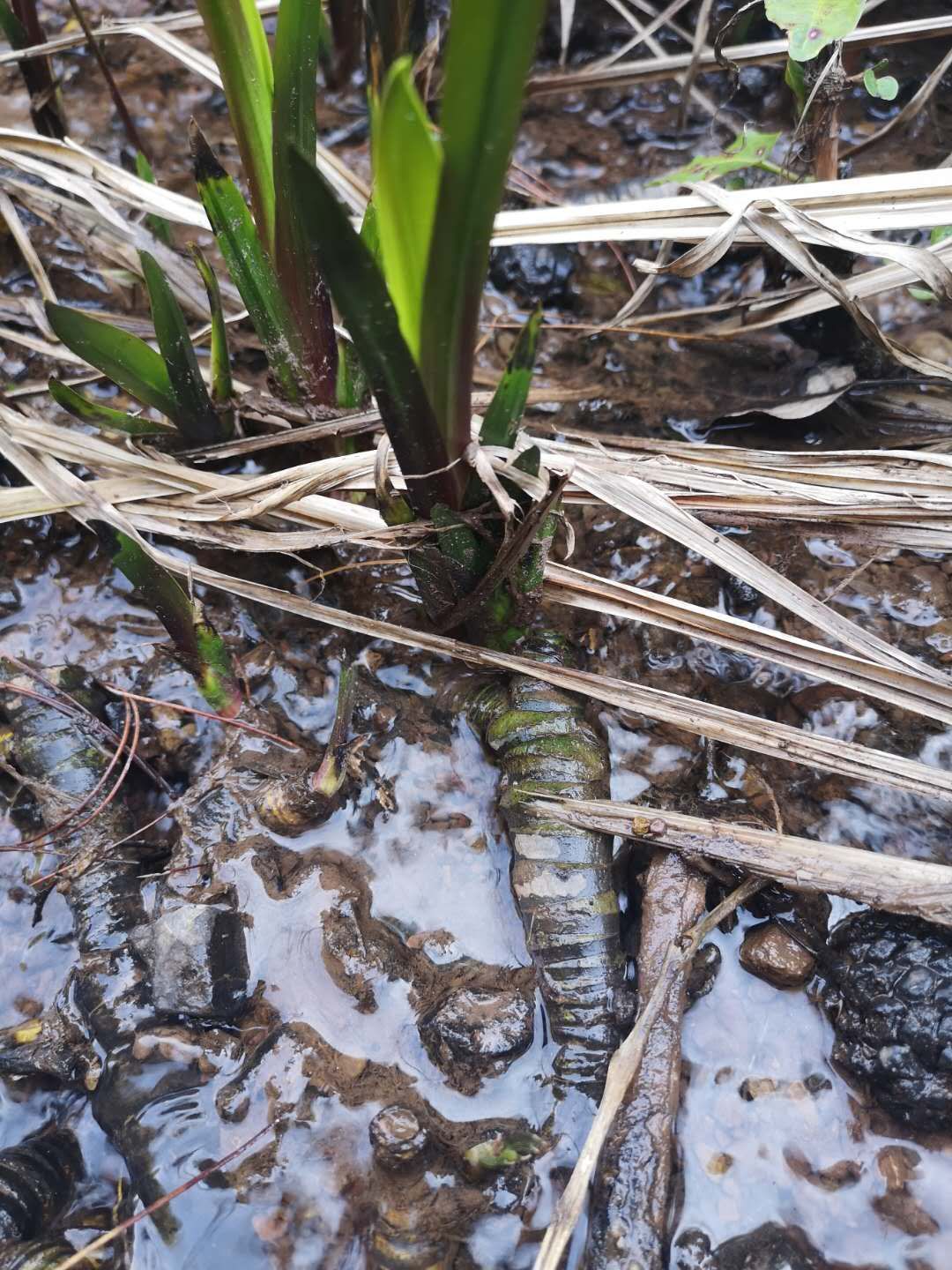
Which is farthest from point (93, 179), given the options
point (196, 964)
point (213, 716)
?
point (196, 964)

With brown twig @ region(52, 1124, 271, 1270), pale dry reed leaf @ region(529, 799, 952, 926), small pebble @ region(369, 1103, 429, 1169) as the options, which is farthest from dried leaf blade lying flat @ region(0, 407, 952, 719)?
brown twig @ region(52, 1124, 271, 1270)

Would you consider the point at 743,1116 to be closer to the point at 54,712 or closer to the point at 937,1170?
the point at 937,1170

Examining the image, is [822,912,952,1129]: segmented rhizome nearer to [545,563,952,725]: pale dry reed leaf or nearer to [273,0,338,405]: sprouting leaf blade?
[545,563,952,725]: pale dry reed leaf

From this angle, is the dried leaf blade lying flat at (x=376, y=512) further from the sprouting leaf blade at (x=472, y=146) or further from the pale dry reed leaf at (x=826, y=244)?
A: the sprouting leaf blade at (x=472, y=146)

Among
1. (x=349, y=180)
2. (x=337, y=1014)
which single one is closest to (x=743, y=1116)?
(x=337, y=1014)

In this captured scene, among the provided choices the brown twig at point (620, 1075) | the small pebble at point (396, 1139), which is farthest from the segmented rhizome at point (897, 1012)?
the small pebble at point (396, 1139)
